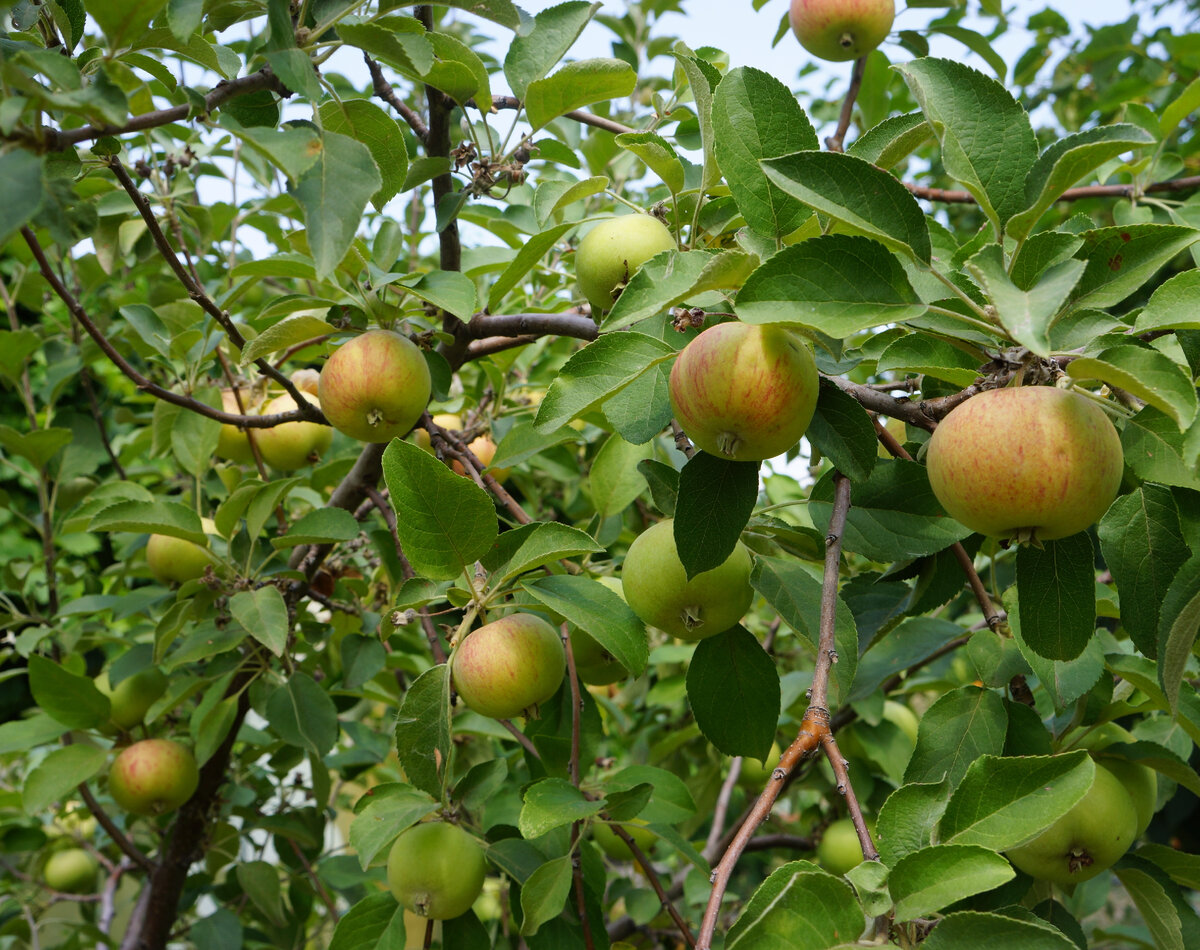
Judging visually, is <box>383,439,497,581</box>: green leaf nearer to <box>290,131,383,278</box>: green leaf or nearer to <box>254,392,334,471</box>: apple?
<box>290,131,383,278</box>: green leaf

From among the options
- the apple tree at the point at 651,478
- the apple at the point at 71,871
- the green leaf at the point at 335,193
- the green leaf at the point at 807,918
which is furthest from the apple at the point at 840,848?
the apple at the point at 71,871

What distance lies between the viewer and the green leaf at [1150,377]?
679 millimetres

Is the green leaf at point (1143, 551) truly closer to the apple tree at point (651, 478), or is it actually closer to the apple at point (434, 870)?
the apple tree at point (651, 478)

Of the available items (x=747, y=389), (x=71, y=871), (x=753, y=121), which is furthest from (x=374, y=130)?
(x=71, y=871)

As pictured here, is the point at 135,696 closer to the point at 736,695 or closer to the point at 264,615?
the point at 264,615

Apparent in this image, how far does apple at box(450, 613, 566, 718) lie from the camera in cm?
104

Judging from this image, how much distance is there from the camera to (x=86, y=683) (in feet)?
5.44

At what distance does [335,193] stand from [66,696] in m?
1.25

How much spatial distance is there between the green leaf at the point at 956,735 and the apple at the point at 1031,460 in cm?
38

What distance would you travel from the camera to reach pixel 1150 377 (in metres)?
0.71

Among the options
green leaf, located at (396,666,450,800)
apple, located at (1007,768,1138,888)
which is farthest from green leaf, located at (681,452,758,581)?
apple, located at (1007,768,1138,888)

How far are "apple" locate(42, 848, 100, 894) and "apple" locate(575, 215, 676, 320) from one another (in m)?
2.29

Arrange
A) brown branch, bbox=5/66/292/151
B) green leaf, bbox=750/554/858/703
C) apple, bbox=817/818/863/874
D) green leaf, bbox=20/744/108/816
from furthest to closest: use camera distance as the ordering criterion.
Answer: apple, bbox=817/818/863/874, green leaf, bbox=20/744/108/816, green leaf, bbox=750/554/858/703, brown branch, bbox=5/66/292/151

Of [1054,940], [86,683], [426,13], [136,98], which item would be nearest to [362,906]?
[86,683]
